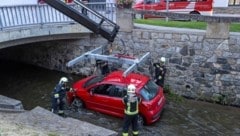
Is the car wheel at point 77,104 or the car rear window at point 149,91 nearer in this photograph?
the car rear window at point 149,91

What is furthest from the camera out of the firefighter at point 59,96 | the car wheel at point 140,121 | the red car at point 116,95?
the firefighter at point 59,96

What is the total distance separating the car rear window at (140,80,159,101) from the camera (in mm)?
11633

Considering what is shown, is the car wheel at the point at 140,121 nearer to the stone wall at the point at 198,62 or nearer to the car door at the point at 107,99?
the car door at the point at 107,99

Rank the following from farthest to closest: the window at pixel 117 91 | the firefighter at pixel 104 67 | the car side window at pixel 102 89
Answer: the firefighter at pixel 104 67
the car side window at pixel 102 89
the window at pixel 117 91

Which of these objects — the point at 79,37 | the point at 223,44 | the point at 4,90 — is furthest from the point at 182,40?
the point at 4,90

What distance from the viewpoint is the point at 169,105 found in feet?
45.4

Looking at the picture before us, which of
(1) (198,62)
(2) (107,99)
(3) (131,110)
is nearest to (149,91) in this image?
(2) (107,99)

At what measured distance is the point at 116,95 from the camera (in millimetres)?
12188

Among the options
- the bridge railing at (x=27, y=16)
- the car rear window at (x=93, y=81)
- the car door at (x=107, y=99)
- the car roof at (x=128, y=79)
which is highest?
the bridge railing at (x=27, y=16)

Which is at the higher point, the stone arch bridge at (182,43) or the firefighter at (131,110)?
the stone arch bridge at (182,43)

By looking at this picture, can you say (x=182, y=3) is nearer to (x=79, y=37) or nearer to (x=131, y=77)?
Result: (x=79, y=37)

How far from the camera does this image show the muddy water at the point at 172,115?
11.6 meters

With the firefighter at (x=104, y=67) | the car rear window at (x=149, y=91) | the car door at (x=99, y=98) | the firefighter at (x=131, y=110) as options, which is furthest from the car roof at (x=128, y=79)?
the firefighter at (x=104, y=67)

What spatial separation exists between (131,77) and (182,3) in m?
11.1
